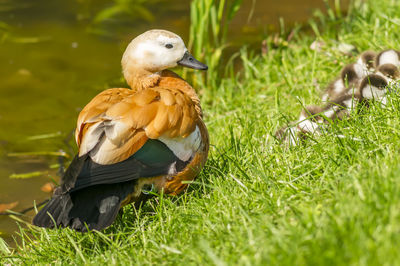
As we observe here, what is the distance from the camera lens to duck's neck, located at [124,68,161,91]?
12.4 feet

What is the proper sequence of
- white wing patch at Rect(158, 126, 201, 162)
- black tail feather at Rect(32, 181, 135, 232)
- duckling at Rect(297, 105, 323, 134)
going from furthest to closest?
duckling at Rect(297, 105, 323, 134) < white wing patch at Rect(158, 126, 201, 162) < black tail feather at Rect(32, 181, 135, 232)

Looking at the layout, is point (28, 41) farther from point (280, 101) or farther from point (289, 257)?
point (289, 257)

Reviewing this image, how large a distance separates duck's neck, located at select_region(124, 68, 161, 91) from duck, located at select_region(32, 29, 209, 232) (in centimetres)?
22

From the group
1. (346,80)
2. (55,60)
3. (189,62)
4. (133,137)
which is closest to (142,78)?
(189,62)

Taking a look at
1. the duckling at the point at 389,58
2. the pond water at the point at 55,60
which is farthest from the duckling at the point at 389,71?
the pond water at the point at 55,60

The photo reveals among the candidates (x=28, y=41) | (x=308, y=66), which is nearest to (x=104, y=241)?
(x=308, y=66)

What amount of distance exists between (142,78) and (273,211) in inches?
63.8

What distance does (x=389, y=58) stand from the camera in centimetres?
405

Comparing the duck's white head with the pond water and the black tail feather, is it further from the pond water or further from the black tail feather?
the pond water

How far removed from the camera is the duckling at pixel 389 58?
158 inches

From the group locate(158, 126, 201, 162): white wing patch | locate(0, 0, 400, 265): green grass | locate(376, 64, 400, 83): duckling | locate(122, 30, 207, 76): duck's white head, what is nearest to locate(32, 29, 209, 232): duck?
locate(158, 126, 201, 162): white wing patch

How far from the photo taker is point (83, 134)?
3186 millimetres

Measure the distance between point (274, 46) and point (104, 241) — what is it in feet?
11.9

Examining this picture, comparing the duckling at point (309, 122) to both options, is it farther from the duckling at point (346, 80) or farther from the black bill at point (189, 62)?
the black bill at point (189, 62)
